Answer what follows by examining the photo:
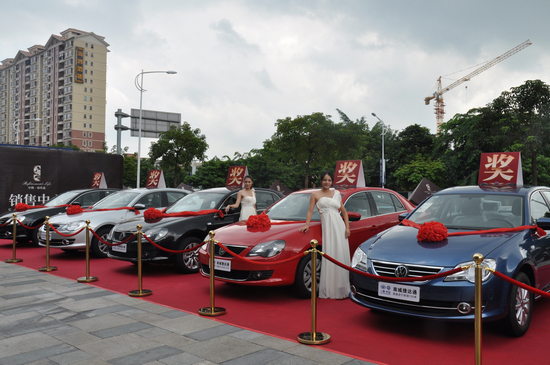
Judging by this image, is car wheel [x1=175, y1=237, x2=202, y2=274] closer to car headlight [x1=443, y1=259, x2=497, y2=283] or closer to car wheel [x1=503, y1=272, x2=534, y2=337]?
car headlight [x1=443, y1=259, x2=497, y2=283]

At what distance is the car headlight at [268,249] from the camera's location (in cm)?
582

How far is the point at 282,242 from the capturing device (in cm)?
593

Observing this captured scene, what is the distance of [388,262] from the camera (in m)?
4.53

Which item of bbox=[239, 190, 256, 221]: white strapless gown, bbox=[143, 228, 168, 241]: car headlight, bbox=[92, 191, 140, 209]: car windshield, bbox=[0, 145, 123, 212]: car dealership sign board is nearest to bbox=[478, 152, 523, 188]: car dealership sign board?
bbox=[239, 190, 256, 221]: white strapless gown

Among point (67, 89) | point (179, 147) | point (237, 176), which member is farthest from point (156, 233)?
point (67, 89)

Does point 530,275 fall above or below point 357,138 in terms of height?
below

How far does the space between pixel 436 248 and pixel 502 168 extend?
4224 millimetres

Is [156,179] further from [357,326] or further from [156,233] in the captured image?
[357,326]

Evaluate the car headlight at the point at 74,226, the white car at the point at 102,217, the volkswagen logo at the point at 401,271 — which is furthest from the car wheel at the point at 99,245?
the volkswagen logo at the point at 401,271

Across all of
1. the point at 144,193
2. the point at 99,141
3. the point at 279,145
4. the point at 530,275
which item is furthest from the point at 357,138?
the point at 99,141

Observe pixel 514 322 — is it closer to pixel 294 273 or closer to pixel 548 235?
pixel 548 235

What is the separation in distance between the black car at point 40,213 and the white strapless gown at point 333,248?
7.79m

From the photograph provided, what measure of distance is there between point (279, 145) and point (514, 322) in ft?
93.5

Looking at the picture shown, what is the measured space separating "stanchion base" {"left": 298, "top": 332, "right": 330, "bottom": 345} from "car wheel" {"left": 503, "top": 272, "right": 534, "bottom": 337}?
66.8 inches
